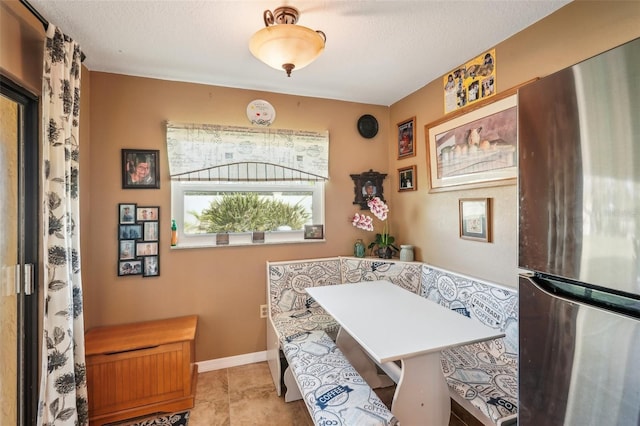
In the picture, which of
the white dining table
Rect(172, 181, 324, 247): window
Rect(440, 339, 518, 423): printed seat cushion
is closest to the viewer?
the white dining table

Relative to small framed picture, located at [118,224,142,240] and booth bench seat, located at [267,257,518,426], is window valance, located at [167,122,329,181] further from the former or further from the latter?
booth bench seat, located at [267,257,518,426]

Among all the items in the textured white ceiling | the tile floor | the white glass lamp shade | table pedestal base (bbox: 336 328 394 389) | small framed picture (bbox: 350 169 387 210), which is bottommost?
the tile floor

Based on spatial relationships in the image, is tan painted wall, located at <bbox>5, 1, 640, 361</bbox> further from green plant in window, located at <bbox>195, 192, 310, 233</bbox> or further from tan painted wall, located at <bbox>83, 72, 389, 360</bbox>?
green plant in window, located at <bbox>195, 192, 310, 233</bbox>

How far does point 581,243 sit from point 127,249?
8.60 ft

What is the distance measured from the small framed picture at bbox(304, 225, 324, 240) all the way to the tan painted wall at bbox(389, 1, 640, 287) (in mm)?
797

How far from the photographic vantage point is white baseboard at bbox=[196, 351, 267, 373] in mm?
2463

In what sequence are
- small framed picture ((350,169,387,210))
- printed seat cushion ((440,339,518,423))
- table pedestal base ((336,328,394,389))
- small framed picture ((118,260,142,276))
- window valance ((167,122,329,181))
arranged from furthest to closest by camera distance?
small framed picture ((350,169,387,210)) < window valance ((167,122,329,181)) < small framed picture ((118,260,142,276)) < table pedestal base ((336,328,394,389)) < printed seat cushion ((440,339,518,423))

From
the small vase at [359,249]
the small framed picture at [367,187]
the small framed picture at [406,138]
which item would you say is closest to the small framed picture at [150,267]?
the small vase at [359,249]

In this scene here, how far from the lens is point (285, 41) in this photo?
1.36 m

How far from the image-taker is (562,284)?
0.81 metres

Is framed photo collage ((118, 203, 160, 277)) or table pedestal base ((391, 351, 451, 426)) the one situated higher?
framed photo collage ((118, 203, 160, 277))

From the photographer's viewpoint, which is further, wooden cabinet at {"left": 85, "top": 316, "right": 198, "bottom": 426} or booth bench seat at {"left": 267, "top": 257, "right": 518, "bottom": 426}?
wooden cabinet at {"left": 85, "top": 316, "right": 198, "bottom": 426}

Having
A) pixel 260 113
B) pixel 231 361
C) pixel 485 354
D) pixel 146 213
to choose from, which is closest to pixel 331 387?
pixel 485 354

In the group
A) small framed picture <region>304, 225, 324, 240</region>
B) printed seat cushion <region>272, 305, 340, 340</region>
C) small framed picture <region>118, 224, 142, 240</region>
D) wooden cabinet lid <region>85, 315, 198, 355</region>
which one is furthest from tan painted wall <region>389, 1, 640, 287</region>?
small framed picture <region>118, 224, 142, 240</region>
